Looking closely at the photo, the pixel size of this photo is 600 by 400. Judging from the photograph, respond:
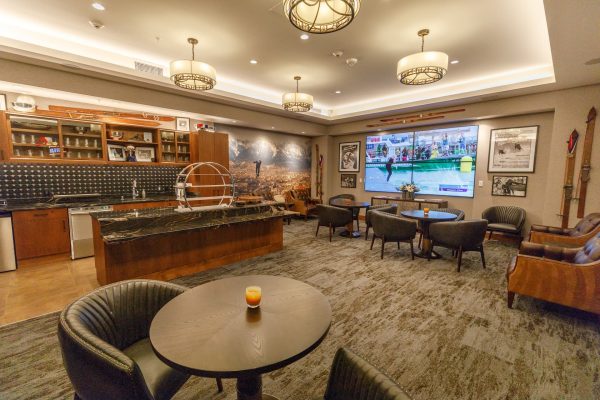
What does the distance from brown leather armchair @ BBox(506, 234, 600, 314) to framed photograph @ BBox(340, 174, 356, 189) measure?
5.83 m

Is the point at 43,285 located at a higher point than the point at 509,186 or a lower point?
lower

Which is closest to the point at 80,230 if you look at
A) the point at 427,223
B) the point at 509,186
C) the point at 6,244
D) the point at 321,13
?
the point at 6,244

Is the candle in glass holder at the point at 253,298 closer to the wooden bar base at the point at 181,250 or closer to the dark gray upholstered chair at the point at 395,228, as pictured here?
the wooden bar base at the point at 181,250

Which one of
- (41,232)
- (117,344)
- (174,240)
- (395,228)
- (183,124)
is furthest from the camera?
(183,124)

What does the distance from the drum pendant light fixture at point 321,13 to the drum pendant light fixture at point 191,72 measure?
1852 millimetres

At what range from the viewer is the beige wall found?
4543 mm

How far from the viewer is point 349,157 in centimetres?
873

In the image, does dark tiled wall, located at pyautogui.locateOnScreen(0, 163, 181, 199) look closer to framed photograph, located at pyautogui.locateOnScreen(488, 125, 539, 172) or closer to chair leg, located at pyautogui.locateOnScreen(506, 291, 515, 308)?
chair leg, located at pyautogui.locateOnScreen(506, 291, 515, 308)

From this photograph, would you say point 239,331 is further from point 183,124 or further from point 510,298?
point 183,124

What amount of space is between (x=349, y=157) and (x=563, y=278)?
6571 mm

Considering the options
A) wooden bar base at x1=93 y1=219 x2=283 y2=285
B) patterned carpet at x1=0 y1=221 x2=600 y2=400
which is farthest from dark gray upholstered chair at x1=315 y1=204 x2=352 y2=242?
patterned carpet at x1=0 y1=221 x2=600 y2=400

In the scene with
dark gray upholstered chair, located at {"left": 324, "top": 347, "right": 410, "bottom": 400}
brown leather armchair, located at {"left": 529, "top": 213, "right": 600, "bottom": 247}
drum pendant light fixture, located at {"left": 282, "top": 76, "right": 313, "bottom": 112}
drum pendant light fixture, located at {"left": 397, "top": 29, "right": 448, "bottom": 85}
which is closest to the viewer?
dark gray upholstered chair, located at {"left": 324, "top": 347, "right": 410, "bottom": 400}

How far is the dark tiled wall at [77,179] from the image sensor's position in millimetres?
4449

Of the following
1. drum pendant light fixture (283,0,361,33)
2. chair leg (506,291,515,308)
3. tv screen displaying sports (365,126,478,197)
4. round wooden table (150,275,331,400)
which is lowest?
chair leg (506,291,515,308)
